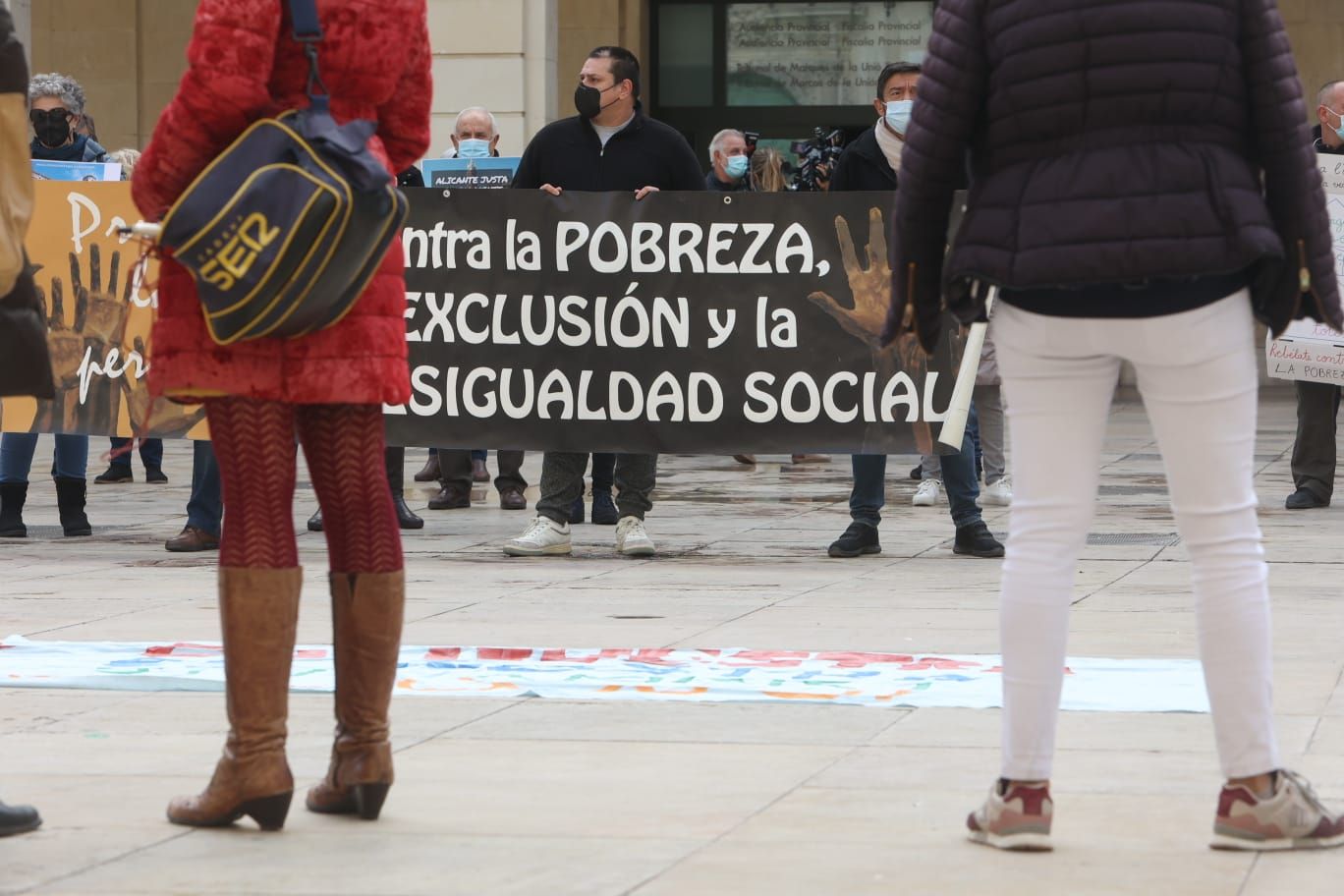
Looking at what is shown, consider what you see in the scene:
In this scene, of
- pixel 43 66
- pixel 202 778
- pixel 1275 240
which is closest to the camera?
pixel 1275 240

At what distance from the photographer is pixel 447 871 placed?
13.3 feet

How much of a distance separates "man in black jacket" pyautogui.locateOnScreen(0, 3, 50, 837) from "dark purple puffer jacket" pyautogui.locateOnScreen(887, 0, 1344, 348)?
167cm

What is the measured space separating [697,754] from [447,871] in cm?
113

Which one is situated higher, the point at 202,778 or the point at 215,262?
the point at 215,262

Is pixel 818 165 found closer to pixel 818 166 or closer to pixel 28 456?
pixel 818 166

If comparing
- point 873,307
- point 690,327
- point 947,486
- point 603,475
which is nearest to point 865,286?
point 873,307

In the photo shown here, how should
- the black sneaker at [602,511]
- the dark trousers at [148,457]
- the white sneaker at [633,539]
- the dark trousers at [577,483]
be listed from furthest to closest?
the dark trousers at [148,457]
the black sneaker at [602,511]
the dark trousers at [577,483]
the white sneaker at [633,539]

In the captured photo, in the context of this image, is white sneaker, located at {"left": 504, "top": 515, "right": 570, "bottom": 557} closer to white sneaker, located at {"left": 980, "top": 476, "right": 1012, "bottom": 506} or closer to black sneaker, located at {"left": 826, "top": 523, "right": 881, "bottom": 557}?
black sneaker, located at {"left": 826, "top": 523, "right": 881, "bottom": 557}

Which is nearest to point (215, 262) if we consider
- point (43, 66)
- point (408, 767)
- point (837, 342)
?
point (408, 767)

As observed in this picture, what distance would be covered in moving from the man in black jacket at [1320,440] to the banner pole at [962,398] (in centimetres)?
251

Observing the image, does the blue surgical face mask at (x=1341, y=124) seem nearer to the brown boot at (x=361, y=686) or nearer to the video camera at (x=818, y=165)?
the video camera at (x=818, y=165)

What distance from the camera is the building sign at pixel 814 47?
23703 mm

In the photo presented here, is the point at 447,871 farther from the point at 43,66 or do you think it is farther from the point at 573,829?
the point at 43,66

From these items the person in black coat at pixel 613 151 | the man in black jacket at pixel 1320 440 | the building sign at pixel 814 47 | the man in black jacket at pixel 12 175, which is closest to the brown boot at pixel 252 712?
the man in black jacket at pixel 12 175
